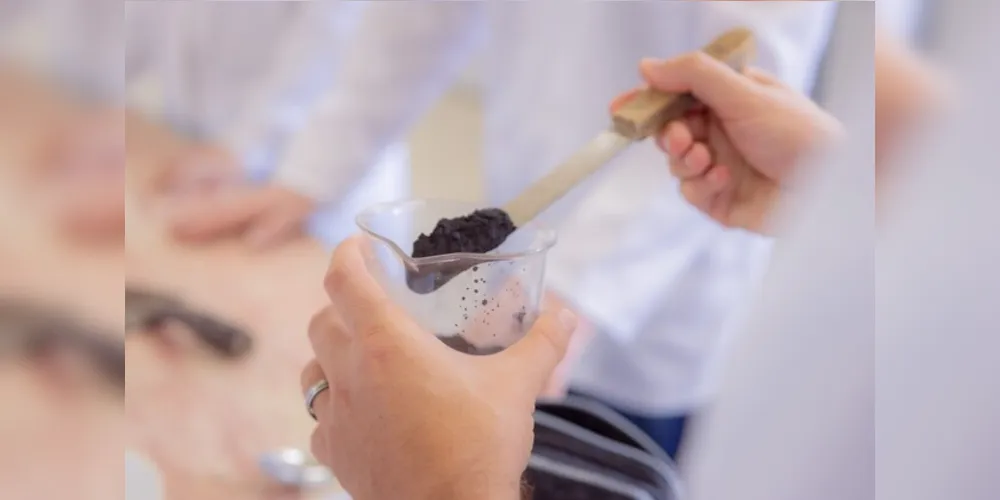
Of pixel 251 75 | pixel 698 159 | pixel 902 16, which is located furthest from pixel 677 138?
pixel 251 75

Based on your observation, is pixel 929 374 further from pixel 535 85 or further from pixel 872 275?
pixel 535 85

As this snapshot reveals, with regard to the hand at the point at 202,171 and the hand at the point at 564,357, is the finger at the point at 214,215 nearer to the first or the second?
the hand at the point at 202,171

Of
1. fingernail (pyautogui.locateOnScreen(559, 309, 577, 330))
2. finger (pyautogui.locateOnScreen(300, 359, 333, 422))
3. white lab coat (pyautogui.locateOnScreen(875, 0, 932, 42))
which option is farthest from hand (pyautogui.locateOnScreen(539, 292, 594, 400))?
white lab coat (pyautogui.locateOnScreen(875, 0, 932, 42))

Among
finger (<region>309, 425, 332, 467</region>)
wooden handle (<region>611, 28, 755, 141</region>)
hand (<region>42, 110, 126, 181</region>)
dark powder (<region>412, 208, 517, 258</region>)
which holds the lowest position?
finger (<region>309, 425, 332, 467</region>)

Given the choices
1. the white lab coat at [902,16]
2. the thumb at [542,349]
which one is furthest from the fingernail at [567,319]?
the white lab coat at [902,16]

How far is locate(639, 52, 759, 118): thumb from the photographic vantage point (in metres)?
0.37

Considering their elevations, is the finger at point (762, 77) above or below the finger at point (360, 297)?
above

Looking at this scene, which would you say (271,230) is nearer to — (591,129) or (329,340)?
(329,340)

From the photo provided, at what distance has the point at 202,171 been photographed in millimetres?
377

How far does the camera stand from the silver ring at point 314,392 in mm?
353

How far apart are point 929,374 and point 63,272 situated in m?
0.38

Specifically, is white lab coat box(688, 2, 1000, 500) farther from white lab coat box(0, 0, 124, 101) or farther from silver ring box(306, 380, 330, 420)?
white lab coat box(0, 0, 124, 101)

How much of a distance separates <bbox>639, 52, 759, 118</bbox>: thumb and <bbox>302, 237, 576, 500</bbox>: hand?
0.14 meters

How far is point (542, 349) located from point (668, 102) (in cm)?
14
